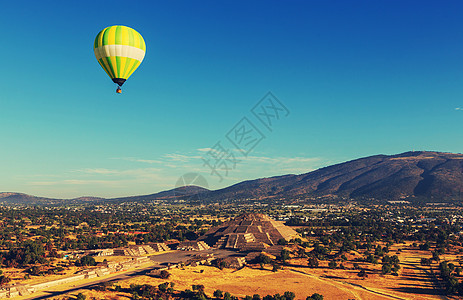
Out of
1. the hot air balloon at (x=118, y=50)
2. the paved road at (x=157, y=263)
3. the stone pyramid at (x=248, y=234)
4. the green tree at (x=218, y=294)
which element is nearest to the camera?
the hot air balloon at (x=118, y=50)

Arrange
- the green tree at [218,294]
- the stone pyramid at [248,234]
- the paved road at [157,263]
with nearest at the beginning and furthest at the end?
the green tree at [218,294] → the paved road at [157,263] → the stone pyramid at [248,234]

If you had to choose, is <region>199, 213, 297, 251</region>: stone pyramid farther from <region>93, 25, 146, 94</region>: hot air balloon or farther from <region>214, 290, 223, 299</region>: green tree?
<region>93, 25, 146, 94</region>: hot air balloon

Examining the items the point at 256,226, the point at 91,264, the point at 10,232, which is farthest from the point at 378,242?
the point at 10,232

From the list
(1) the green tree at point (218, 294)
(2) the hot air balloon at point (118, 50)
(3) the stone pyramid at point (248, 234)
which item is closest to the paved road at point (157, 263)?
(3) the stone pyramid at point (248, 234)

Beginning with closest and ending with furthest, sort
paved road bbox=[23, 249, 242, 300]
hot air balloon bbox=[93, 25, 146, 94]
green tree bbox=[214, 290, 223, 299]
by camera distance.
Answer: hot air balloon bbox=[93, 25, 146, 94]
green tree bbox=[214, 290, 223, 299]
paved road bbox=[23, 249, 242, 300]

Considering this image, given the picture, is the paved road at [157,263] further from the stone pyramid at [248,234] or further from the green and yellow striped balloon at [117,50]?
the green and yellow striped balloon at [117,50]

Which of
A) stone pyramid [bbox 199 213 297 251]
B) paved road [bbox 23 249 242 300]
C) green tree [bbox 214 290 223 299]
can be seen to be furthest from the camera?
stone pyramid [bbox 199 213 297 251]

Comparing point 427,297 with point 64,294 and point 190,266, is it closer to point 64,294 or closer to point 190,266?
point 190,266

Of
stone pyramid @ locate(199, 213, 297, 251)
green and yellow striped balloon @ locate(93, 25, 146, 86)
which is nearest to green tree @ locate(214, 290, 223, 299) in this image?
green and yellow striped balloon @ locate(93, 25, 146, 86)
